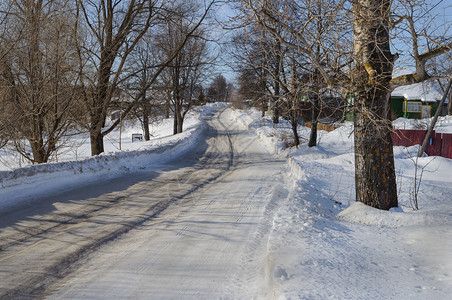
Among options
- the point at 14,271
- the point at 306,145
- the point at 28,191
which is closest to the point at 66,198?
the point at 28,191

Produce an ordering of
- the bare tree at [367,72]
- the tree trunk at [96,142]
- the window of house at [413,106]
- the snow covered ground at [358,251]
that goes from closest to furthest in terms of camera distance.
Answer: the snow covered ground at [358,251]
the bare tree at [367,72]
the tree trunk at [96,142]
the window of house at [413,106]

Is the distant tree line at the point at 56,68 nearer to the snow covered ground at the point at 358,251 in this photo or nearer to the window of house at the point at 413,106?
the snow covered ground at the point at 358,251

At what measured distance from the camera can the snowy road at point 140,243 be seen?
358 centimetres

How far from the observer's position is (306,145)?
790 inches

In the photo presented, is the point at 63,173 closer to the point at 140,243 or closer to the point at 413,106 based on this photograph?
the point at 140,243

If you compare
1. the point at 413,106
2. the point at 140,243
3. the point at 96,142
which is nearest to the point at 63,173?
the point at 96,142

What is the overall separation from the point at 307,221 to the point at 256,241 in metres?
0.97

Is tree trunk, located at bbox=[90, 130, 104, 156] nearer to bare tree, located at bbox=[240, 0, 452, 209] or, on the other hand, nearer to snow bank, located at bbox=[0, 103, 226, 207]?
snow bank, located at bbox=[0, 103, 226, 207]

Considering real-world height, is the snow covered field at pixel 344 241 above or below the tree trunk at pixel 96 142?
below

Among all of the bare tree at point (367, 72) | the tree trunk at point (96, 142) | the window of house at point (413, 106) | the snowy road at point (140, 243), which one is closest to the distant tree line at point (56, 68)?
the tree trunk at point (96, 142)

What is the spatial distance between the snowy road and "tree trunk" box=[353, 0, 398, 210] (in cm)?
187

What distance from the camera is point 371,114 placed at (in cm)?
557

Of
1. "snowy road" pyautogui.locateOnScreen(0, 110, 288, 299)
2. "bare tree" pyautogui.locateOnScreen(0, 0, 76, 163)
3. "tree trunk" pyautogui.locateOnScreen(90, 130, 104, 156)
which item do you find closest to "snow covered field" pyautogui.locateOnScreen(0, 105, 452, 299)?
"snowy road" pyautogui.locateOnScreen(0, 110, 288, 299)

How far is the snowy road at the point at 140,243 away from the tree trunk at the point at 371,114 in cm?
187
